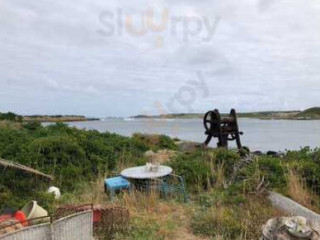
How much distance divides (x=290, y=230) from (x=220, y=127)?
10.1 m

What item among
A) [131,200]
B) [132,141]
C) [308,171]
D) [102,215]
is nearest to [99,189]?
[131,200]

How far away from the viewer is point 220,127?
14.7 meters

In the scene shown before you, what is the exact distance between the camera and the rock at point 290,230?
186 inches

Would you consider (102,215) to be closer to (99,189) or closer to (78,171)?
(99,189)

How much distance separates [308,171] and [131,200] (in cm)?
422

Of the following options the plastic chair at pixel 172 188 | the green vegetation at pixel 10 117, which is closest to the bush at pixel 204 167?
the plastic chair at pixel 172 188

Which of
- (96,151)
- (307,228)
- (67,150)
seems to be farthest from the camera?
(96,151)

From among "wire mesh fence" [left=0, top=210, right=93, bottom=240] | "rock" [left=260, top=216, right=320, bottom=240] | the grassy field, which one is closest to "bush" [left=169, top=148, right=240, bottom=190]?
the grassy field

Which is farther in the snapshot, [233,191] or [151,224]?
[233,191]

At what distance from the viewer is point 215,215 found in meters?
6.49

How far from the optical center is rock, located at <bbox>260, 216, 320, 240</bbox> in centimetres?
472

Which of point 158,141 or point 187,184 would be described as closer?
point 187,184

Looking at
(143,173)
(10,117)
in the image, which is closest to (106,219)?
(143,173)

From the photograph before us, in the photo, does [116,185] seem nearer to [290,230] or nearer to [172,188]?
[172,188]
